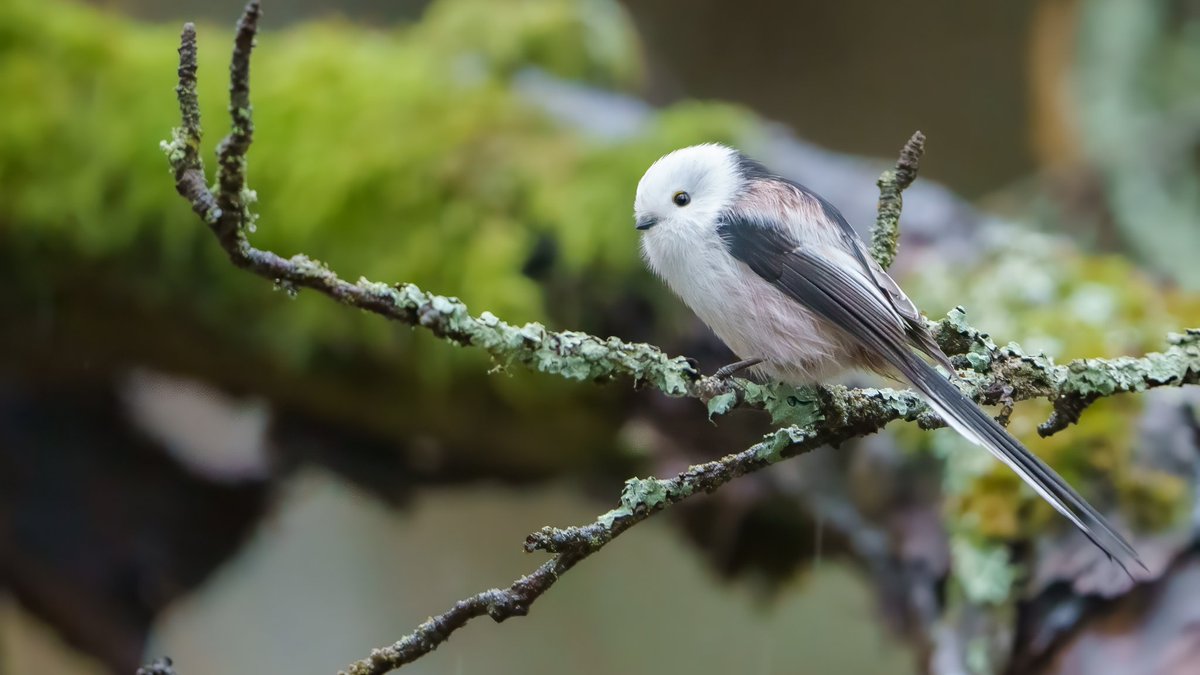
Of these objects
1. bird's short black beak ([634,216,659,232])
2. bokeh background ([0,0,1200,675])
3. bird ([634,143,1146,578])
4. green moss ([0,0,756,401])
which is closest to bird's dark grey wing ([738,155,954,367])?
bird ([634,143,1146,578])

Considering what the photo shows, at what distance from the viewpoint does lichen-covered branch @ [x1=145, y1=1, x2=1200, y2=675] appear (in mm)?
605

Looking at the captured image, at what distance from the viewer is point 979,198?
15.0 feet

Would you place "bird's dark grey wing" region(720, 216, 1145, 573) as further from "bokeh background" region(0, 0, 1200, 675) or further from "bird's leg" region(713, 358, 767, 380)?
"bokeh background" region(0, 0, 1200, 675)

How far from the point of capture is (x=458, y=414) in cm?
234

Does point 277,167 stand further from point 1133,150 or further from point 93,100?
point 1133,150

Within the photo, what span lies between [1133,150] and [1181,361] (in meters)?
3.08

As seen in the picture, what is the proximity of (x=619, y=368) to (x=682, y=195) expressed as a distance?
11.7 inches

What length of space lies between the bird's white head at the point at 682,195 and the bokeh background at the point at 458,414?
85cm

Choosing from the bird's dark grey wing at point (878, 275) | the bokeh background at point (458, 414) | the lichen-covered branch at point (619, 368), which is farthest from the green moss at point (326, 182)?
the lichen-covered branch at point (619, 368)

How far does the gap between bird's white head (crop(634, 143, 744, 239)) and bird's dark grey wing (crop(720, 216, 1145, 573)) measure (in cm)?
3

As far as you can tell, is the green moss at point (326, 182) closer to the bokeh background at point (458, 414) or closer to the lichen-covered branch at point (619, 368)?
the bokeh background at point (458, 414)

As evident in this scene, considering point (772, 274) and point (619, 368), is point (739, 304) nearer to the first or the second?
point (772, 274)

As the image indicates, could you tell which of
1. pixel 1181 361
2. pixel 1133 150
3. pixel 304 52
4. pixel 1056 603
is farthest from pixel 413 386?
pixel 1133 150

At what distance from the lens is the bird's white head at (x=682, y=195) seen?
958 mm
